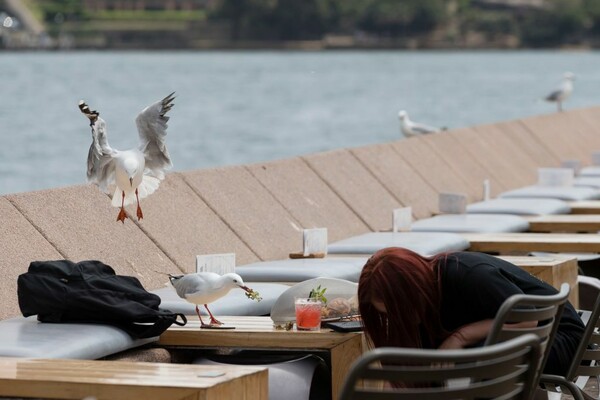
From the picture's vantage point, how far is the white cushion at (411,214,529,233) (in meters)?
8.66

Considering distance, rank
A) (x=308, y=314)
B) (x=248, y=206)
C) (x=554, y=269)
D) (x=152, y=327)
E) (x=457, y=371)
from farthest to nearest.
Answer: (x=248, y=206) → (x=554, y=269) → (x=152, y=327) → (x=308, y=314) → (x=457, y=371)

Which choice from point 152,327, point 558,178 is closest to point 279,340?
point 152,327

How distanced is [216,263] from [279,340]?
110 centimetres

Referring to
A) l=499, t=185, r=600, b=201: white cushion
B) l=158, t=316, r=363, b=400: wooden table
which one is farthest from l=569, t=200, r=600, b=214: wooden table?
l=158, t=316, r=363, b=400: wooden table

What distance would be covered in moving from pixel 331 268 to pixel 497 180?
228 inches

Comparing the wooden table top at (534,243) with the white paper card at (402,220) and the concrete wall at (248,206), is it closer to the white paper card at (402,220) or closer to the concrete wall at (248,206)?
the white paper card at (402,220)

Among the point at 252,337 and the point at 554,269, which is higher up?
the point at 554,269

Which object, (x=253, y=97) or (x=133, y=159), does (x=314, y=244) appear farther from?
(x=253, y=97)

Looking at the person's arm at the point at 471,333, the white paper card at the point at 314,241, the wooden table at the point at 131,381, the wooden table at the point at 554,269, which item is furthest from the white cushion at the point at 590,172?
the wooden table at the point at 131,381

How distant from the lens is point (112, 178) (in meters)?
5.77

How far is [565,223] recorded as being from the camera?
29.0 feet

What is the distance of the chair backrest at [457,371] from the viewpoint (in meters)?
3.61

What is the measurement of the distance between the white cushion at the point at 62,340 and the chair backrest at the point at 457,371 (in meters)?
1.27

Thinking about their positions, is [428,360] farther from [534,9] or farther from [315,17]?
[534,9]
